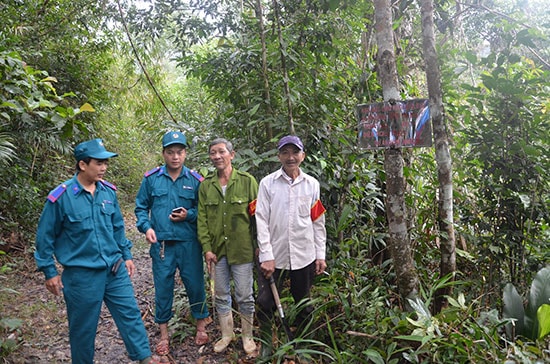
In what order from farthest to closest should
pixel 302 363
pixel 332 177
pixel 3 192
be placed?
pixel 3 192 < pixel 332 177 < pixel 302 363

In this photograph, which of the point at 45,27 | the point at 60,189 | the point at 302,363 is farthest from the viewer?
the point at 45,27

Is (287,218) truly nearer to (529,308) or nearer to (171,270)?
(171,270)

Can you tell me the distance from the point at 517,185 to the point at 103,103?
7.99 metres

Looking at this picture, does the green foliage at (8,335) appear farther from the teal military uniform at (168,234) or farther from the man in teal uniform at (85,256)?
the teal military uniform at (168,234)

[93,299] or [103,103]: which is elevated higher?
[103,103]

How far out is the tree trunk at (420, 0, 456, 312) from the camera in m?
3.46

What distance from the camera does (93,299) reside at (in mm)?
2959

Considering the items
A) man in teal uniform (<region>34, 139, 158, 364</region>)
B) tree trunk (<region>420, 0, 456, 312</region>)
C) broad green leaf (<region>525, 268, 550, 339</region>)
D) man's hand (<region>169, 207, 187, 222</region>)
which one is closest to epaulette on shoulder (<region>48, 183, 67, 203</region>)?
man in teal uniform (<region>34, 139, 158, 364</region>)

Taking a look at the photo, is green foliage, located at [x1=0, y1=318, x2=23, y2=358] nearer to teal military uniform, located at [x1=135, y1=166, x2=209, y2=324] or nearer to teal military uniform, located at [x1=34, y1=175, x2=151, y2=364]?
teal military uniform, located at [x1=34, y1=175, x2=151, y2=364]

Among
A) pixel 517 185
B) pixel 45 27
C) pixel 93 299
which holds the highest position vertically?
pixel 45 27

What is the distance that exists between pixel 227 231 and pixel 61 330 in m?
2.43

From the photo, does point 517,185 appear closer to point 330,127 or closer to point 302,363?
point 330,127

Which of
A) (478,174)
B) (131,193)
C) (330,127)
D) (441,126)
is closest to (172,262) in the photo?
(330,127)

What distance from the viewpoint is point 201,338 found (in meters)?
3.81
